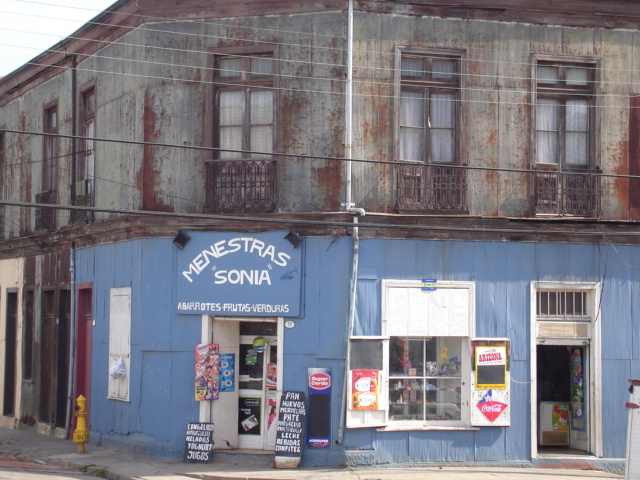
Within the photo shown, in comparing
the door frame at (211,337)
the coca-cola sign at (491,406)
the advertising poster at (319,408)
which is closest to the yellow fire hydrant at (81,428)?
the door frame at (211,337)

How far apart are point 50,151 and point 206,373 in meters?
8.03

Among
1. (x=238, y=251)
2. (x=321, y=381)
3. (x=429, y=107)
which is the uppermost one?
(x=429, y=107)

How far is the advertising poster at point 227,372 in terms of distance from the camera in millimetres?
15719

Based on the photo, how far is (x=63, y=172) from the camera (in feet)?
64.8

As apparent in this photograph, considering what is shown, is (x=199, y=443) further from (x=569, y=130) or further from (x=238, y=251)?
(x=569, y=130)

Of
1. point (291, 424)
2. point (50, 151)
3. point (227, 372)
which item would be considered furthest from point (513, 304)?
point (50, 151)

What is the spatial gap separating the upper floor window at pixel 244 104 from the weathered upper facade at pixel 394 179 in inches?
1.3

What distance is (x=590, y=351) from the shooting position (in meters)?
16.0

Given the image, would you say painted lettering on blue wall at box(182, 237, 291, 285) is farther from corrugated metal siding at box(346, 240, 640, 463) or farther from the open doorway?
the open doorway

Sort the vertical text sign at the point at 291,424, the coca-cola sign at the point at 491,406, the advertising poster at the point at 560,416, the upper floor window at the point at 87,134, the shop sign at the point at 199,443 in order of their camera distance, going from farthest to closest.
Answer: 1. the upper floor window at the point at 87,134
2. the advertising poster at the point at 560,416
3. the coca-cola sign at the point at 491,406
4. the shop sign at the point at 199,443
5. the vertical text sign at the point at 291,424

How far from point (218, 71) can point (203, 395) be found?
5.50 metres

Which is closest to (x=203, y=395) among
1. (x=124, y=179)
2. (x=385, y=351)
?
(x=385, y=351)

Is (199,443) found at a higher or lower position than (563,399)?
lower

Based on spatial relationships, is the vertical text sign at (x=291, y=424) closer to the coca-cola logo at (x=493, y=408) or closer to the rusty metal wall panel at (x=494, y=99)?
the coca-cola logo at (x=493, y=408)
